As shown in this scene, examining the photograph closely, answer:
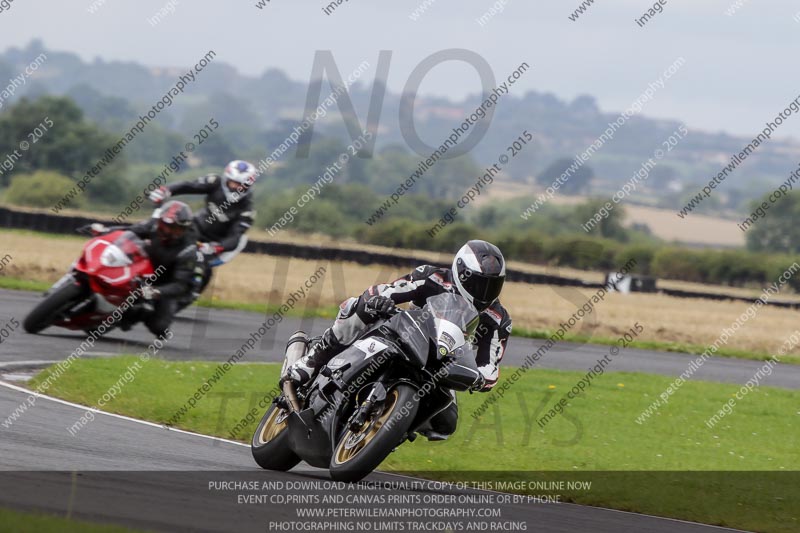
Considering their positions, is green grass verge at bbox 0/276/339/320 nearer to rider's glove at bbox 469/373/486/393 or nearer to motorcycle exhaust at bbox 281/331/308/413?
motorcycle exhaust at bbox 281/331/308/413

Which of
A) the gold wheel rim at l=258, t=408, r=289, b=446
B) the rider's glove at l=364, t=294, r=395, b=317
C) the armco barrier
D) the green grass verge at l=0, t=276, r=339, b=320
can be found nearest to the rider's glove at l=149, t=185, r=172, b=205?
the green grass verge at l=0, t=276, r=339, b=320

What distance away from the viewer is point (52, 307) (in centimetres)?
1325

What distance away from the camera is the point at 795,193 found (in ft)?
273

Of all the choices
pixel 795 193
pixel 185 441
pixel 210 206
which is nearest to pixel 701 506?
pixel 185 441

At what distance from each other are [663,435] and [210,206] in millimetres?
8120

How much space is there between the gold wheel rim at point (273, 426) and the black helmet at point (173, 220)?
18.3 feet

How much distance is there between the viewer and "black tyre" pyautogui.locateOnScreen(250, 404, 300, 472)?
8219 millimetres

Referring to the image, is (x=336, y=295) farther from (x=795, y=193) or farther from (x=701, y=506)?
(x=795, y=193)

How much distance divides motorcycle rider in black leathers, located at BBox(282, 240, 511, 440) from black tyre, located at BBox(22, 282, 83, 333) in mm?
5567

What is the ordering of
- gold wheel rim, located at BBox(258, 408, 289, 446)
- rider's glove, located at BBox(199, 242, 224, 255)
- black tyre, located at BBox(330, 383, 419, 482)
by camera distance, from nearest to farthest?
1. black tyre, located at BBox(330, 383, 419, 482)
2. gold wheel rim, located at BBox(258, 408, 289, 446)
3. rider's glove, located at BBox(199, 242, 224, 255)

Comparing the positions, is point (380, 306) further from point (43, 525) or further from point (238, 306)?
point (238, 306)

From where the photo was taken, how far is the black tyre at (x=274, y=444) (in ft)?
27.0

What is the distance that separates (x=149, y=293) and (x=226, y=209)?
4.16 metres

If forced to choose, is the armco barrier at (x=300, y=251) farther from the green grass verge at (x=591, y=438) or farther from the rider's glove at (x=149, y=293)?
the green grass verge at (x=591, y=438)
